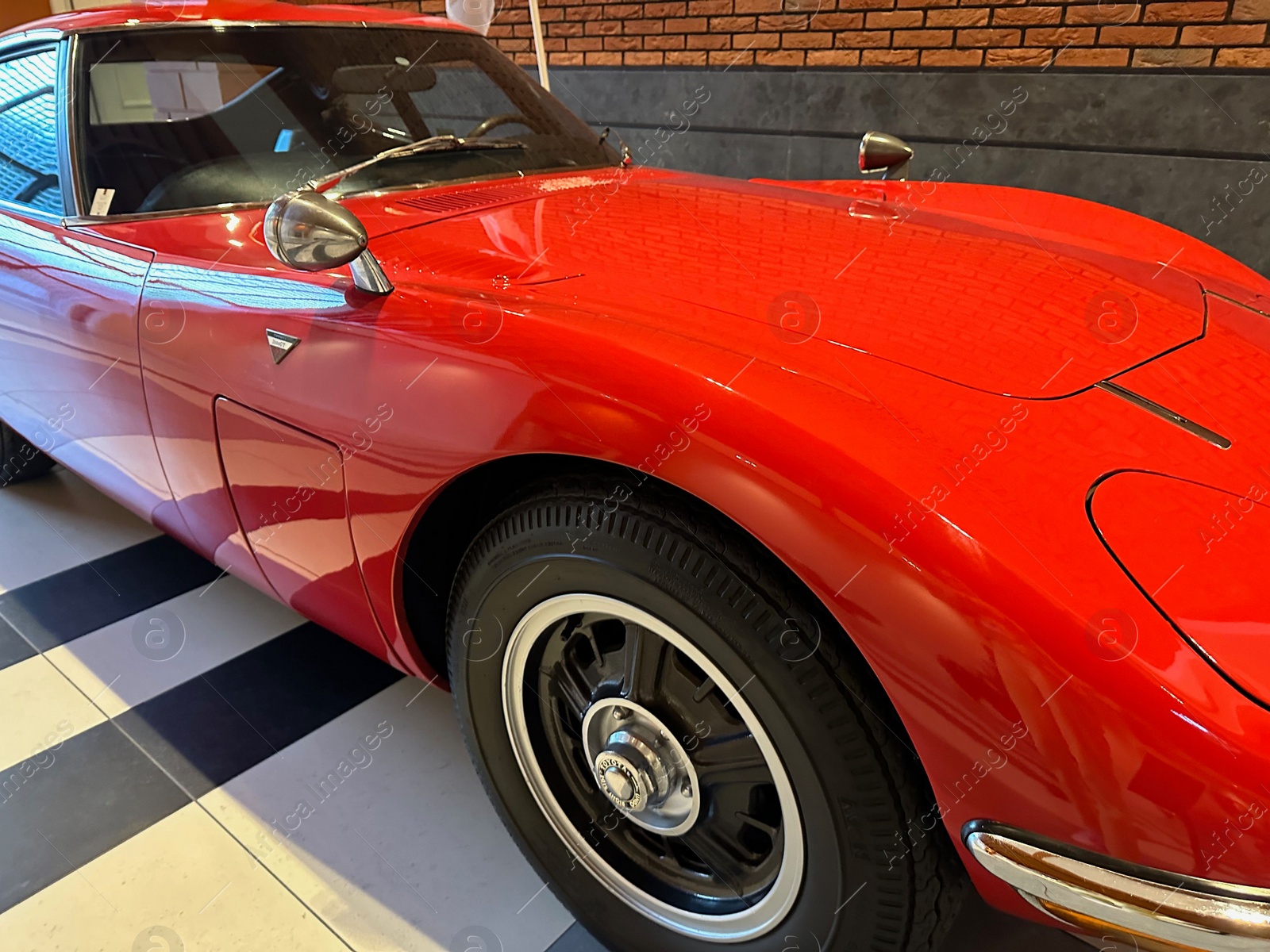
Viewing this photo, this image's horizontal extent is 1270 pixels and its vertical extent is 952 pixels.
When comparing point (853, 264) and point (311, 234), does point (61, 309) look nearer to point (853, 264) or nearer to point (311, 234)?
point (311, 234)

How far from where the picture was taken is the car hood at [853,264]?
3.49 ft

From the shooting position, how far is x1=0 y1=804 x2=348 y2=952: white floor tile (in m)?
1.27

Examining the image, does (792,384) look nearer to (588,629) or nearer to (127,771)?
(588,629)

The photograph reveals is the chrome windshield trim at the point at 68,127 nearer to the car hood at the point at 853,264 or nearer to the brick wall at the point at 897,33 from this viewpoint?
the car hood at the point at 853,264

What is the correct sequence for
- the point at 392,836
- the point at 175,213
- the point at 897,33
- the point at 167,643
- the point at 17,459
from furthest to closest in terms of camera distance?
the point at 897,33 < the point at 17,459 < the point at 167,643 < the point at 175,213 < the point at 392,836

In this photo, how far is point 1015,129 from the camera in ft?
12.8

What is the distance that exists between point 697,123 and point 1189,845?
15.3 feet

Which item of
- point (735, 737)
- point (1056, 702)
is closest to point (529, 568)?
point (735, 737)

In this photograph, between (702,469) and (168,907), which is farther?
(168,907)

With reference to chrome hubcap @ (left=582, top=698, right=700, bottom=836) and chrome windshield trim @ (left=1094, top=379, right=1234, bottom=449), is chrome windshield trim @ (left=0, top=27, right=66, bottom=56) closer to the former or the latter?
chrome hubcap @ (left=582, top=698, right=700, bottom=836)

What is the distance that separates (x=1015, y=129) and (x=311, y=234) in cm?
369

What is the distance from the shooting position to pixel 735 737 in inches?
39.7

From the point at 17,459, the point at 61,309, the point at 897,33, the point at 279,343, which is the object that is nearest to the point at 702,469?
the point at 279,343

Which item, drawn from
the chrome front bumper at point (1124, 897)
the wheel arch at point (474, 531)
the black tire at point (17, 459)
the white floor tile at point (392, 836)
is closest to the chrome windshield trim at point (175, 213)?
the wheel arch at point (474, 531)
